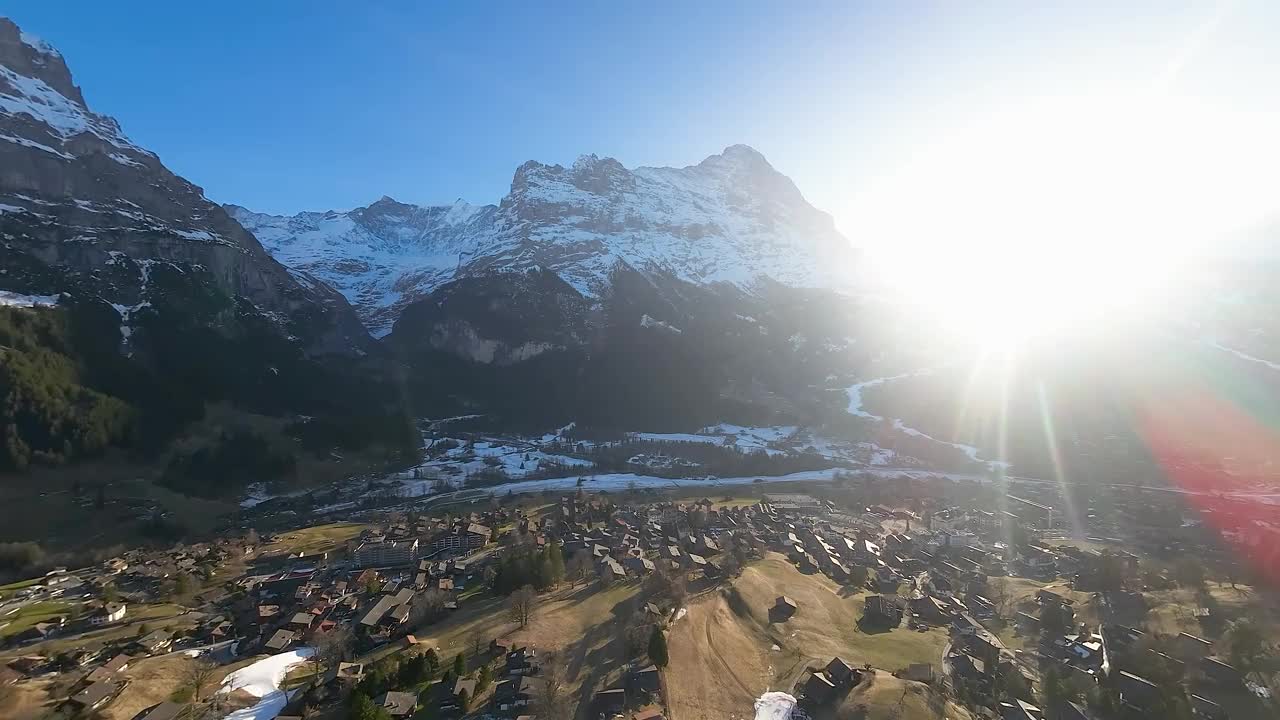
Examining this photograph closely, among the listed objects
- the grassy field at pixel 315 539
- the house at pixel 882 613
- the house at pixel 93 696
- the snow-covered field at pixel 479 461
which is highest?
the house at pixel 93 696

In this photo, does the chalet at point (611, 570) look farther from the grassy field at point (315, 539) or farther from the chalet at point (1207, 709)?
the chalet at point (1207, 709)

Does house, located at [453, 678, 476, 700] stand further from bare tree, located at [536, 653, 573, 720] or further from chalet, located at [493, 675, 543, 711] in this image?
bare tree, located at [536, 653, 573, 720]

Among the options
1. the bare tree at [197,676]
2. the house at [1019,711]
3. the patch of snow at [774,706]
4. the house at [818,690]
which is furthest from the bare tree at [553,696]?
the house at [1019,711]

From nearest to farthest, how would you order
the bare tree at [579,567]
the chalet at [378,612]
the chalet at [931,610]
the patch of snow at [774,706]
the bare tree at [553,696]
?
the bare tree at [553,696] → the patch of snow at [774,706] → the chalet at [378,612] → the chalet at [931,610] → the bare tree at [579,567]

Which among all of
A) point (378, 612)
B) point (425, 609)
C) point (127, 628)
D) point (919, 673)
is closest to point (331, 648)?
point (378, 612)

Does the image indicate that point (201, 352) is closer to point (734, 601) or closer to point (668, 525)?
point (668, 525)

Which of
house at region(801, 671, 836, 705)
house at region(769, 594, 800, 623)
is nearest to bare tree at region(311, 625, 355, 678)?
house at region(801, 671, 836, 705)

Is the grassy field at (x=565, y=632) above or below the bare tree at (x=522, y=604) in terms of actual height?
below

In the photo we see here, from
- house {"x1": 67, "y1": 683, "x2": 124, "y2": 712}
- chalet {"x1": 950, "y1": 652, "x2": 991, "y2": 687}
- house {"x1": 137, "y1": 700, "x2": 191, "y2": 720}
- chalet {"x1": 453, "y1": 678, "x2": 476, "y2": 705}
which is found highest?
house {"x1": 67, "y1": 683, "x2": 124, "y2": 712}
